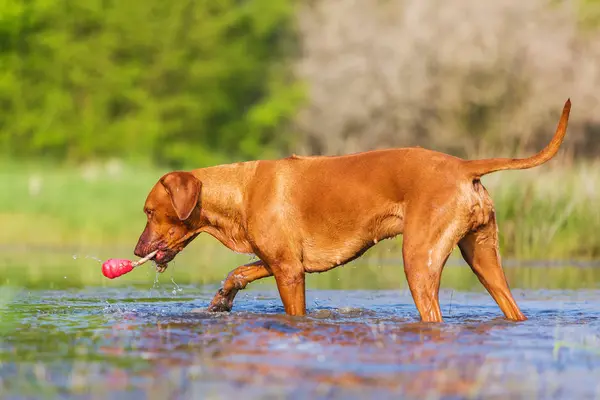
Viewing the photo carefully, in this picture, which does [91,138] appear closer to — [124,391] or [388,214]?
[388,214]

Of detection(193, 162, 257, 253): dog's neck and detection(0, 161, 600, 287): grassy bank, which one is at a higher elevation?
detection(0, 161, 600, 287): grassy bank

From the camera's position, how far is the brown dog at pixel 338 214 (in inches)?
353

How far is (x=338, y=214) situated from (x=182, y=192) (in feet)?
4.49

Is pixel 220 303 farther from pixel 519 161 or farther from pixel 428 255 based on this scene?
pixel 519 161

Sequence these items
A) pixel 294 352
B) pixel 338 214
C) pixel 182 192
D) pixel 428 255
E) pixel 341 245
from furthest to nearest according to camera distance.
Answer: pixel 182 192, pixel 341 245, pixel 338 214, pixel 428 255, pixel 294 352

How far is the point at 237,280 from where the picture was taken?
35.0 feet

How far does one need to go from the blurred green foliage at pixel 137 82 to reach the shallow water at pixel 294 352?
33139mm

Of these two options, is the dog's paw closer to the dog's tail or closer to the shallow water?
the shallow water

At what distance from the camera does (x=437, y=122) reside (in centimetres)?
4166

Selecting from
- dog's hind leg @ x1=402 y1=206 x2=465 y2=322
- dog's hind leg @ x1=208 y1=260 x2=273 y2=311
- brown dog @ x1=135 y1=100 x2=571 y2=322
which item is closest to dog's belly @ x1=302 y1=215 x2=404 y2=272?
brown dog @ x1=135 y1=100 x2=571 y2=322

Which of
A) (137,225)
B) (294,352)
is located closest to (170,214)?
(294,352)

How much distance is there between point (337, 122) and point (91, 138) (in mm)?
9027

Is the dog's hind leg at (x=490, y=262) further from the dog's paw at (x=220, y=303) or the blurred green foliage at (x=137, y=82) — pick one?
the blurred green foliage at (x=137, y=82)

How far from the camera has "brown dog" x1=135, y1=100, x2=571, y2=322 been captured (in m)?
8.96
